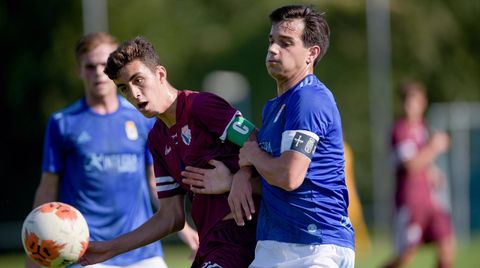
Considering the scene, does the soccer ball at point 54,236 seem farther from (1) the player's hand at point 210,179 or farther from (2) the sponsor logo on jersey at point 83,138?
(2) the sponsor logo on jersey at point 83,138

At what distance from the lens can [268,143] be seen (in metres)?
5.21

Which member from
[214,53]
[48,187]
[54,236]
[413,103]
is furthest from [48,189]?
[214,53]

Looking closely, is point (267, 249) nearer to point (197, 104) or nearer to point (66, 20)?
point (197, 104)

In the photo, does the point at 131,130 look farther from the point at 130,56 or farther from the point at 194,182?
the point at 194,182

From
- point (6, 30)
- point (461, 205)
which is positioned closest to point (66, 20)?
point (6, 30)

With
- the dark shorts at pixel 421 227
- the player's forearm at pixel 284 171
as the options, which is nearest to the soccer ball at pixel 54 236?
the player's forearm at pixel 284 171

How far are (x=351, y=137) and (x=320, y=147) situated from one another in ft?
65.5

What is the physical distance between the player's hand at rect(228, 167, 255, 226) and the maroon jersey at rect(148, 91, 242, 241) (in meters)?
0.25

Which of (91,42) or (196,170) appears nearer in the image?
(196,170)

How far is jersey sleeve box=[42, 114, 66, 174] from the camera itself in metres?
6.98

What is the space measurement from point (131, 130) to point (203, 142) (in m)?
1.66

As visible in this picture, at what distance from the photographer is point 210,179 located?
542cm

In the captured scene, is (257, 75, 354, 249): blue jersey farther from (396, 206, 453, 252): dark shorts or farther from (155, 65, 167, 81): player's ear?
(396, 206, 453, 252): dark shorts

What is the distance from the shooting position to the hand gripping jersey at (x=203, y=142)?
550cm
